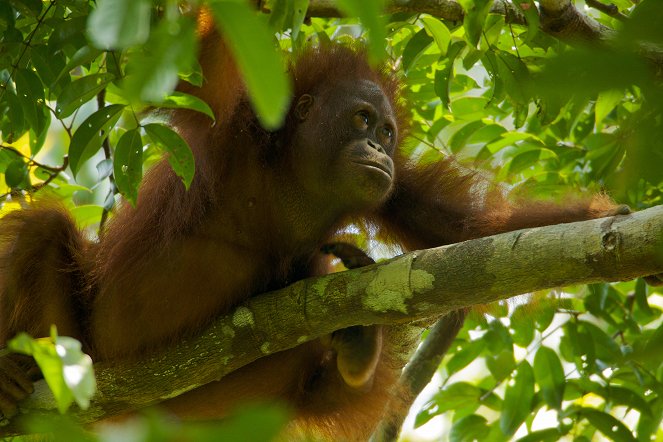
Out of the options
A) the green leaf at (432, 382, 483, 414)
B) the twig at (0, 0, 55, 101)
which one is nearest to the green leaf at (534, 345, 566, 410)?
the green leaf at (432, 382, 483, 414)

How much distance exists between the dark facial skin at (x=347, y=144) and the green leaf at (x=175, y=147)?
105 cm

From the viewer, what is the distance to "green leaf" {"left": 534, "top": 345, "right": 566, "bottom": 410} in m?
5.02

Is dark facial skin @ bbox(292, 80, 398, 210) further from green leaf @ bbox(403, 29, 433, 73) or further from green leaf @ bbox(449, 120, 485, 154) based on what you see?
green leaf @ bbox(449, 120, 485, 154)

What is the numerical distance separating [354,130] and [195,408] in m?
1.74

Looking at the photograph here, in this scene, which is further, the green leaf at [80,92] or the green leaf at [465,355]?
the green leaf at [465,355]

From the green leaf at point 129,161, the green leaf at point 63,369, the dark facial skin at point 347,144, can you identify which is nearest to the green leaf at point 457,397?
the dark facial skin at point 347,144

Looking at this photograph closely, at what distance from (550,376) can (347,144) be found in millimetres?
2063

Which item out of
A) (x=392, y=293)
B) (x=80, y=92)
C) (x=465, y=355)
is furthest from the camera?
(x=465, y=355)

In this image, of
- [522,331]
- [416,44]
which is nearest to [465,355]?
[522,331]

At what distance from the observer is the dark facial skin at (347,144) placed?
166 inches

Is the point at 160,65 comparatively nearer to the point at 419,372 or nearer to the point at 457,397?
the point at 419,372

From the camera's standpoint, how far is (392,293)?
328cm

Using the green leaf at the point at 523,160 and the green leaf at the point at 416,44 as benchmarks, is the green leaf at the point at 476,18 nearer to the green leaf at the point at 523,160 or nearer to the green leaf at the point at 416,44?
the green leaf at the point at 416,44

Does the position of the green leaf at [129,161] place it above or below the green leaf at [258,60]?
below
